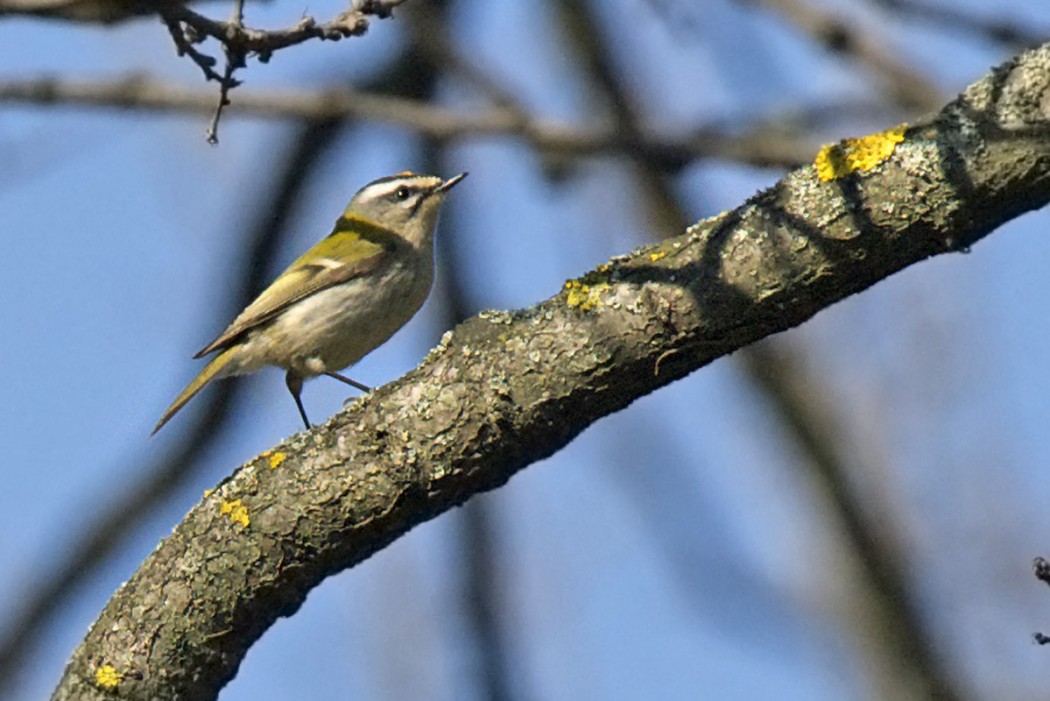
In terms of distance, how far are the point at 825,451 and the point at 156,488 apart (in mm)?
3013

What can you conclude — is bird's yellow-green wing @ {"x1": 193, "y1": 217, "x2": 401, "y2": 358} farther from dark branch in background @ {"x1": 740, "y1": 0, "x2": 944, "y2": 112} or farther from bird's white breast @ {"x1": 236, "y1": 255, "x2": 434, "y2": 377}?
dark branch in background @ {"x1": 740, "y1": 0, "x2": 944, "y2": 112}

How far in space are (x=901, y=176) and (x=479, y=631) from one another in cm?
382

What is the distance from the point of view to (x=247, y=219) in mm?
6891

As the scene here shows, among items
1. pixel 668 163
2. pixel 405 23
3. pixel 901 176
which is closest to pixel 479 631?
pixel 668 163

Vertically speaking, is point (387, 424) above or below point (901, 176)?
below

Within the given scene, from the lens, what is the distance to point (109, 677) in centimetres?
356

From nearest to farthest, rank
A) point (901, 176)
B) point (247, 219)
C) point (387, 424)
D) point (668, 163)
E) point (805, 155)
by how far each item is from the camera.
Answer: point (901, 176)
point (387, 424)
point (805, 155)
point (668, 163)
point (247, 219)

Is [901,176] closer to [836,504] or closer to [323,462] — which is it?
[323,462]

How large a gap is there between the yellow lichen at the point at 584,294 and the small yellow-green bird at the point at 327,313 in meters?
2.62

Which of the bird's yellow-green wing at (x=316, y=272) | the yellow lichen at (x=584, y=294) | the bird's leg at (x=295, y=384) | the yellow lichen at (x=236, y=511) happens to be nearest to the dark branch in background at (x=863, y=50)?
the bird's yellow-green wing at (x=316, y=272)

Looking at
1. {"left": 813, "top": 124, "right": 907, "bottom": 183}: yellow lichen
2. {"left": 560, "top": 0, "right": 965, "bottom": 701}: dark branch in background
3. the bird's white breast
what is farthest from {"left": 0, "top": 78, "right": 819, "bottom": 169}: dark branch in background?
{"left": 813, "top": 124, "right": 907, "bottom": 183}: yellow lichen

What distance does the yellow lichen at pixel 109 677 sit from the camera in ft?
11.7

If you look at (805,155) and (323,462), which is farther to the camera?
(805,155)

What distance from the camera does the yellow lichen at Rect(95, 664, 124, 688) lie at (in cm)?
355
